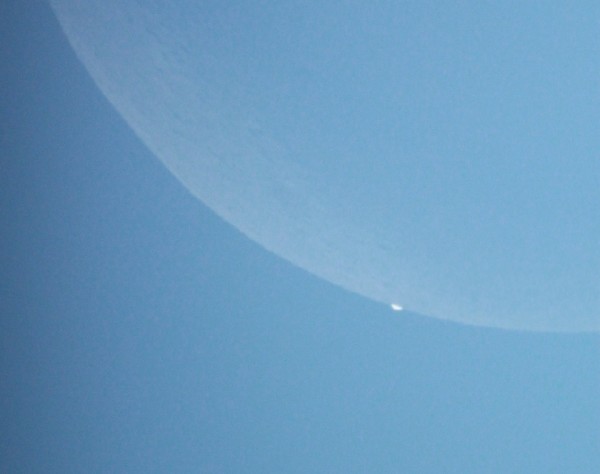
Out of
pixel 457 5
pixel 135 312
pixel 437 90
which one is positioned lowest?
pixel 135 312

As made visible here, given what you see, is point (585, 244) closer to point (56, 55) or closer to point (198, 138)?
point (198, 138)

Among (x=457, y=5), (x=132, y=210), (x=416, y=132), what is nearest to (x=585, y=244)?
(x=416, y=132)

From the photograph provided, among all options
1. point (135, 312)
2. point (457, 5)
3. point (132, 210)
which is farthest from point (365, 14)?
point (135, 312)

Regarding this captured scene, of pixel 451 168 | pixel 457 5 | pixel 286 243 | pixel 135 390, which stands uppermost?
pixel 457 5

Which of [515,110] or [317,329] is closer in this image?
[515,110]

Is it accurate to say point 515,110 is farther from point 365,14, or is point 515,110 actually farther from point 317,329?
point 317,329

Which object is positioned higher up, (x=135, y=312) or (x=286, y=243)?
(x=286, y=243)
